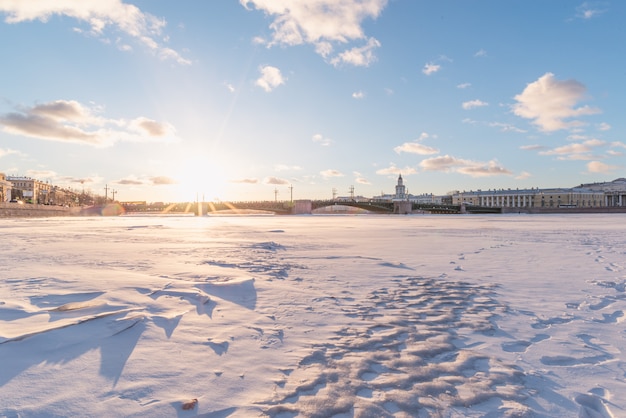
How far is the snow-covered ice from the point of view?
2.02 meters

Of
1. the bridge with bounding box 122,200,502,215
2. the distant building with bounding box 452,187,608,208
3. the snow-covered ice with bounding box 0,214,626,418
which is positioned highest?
the distant building with bounding box 452,187,608,208

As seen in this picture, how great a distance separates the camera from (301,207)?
66.7 meters

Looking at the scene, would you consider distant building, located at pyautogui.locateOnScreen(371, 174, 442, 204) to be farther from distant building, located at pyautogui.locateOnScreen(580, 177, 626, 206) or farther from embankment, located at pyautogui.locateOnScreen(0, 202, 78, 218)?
embankment, located at pyautogui.locateOnScreen(0, 202, 78, 218)

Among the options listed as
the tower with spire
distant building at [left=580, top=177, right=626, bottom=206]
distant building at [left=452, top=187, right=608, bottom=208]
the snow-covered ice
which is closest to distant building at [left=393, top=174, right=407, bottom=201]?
the tower with spire

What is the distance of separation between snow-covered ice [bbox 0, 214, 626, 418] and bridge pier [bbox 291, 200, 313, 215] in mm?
60765

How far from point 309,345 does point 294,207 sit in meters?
63.7

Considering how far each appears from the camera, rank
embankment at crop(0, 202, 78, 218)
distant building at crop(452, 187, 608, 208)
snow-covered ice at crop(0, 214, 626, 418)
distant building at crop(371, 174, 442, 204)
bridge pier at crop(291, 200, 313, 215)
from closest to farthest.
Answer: snow-covered ice at crop(0, 214, 626, 418) → embankment at crop(0, 202, 78, 218) → bridge pier at crop(291, 200, 313, 215) → distant building at crop(452, 187, 608, 208) → distant building at crop(371, 174, 442, 204)

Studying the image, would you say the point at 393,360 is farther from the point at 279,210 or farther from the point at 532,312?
the point at 279,210

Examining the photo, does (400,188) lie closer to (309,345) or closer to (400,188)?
(400,188)

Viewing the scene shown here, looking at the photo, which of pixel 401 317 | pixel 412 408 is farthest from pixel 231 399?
pixel 401 317

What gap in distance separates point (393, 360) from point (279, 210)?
210 ft

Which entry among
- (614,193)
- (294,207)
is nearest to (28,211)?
(294,207)

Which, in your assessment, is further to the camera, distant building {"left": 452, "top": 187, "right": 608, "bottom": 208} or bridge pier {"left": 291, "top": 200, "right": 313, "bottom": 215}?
distant building {"left": 452, "top": 187, "right": 608, "bottom": 208}

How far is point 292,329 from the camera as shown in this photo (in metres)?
3.20
